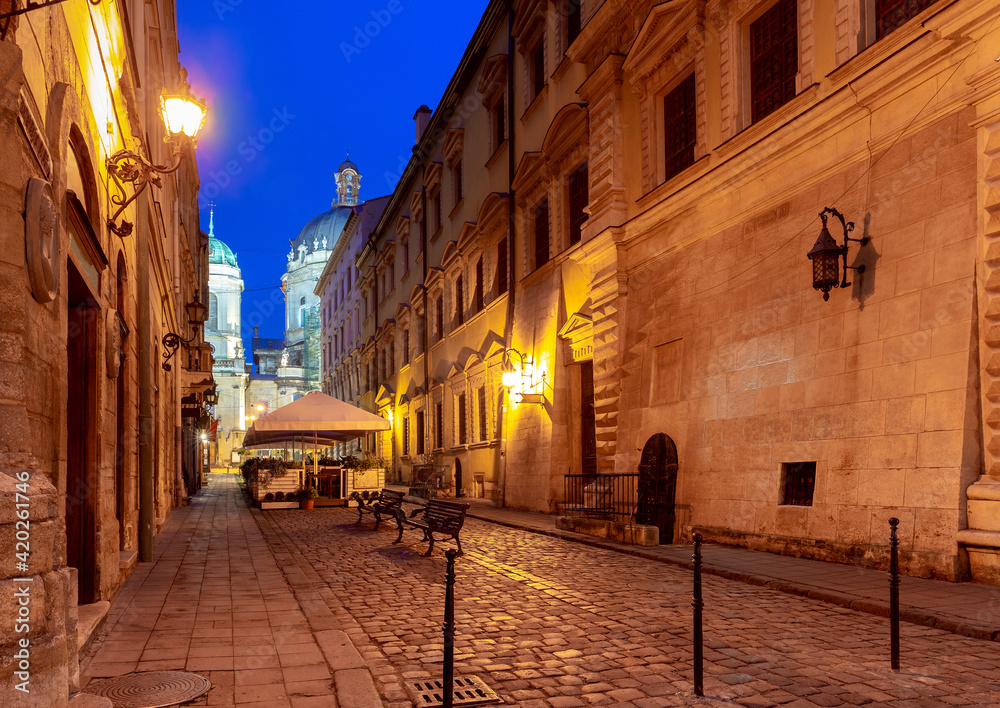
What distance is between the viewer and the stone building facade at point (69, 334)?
13.4 ft

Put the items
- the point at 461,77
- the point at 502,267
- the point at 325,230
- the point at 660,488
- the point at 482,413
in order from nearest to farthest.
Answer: the point at 660,488, the point at 502,267, the point at 482,413, the point at 461,77, the point at 325,230

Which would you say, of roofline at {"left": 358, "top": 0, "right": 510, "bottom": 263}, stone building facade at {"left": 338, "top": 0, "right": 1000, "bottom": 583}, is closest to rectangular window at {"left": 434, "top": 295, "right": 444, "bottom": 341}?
roofline at {"left": 358, "top": 0, "right": 510, "bottom": 263}

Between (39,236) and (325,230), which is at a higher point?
(325,230)

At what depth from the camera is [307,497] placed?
918 inches

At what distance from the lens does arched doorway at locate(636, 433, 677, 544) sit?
1438 cm

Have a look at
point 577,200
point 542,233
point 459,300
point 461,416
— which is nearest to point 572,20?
point 577,200

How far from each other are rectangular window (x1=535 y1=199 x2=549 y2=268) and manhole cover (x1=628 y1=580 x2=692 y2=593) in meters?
12.7

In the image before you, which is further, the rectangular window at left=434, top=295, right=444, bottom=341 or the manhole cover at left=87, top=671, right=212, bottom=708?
the rectangular window at left=434, top=295, right=444, bottom=341

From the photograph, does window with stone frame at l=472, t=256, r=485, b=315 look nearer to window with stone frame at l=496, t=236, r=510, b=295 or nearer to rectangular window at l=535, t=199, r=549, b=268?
window with stone frame at l=496, t=236, r=510, b=295

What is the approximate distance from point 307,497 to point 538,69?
13.1 metres

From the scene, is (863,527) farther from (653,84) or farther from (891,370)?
(653,84)

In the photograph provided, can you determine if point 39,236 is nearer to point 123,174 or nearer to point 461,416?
point 123,174

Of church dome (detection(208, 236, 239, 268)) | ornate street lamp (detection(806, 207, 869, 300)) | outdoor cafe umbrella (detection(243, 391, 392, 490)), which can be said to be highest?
church dome (detection(208, 236, 239, 268))

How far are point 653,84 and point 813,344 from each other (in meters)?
7.11
